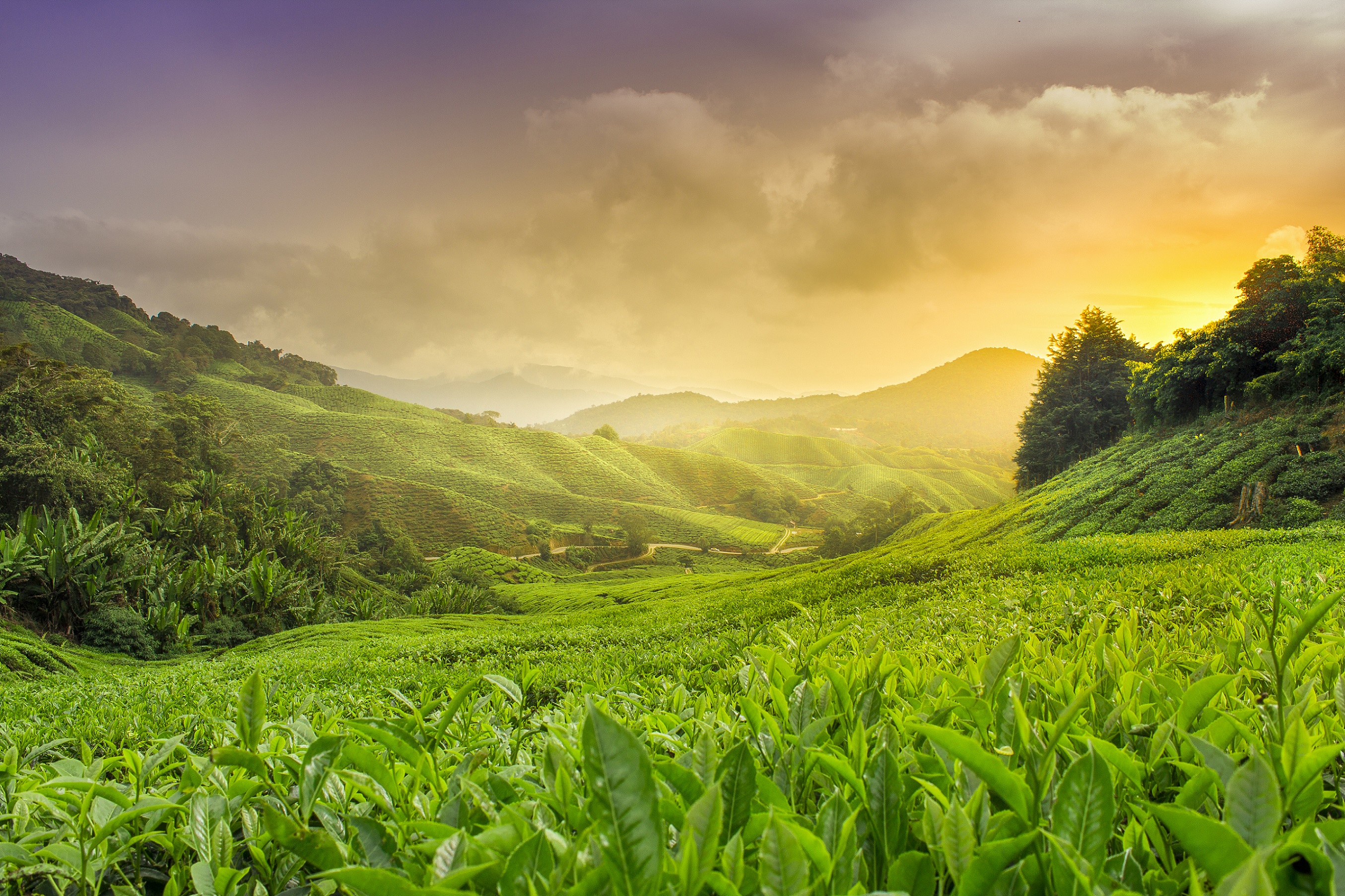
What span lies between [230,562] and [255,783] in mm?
25935

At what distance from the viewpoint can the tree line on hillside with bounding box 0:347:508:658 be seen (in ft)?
42.6

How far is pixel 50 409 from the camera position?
20.9m

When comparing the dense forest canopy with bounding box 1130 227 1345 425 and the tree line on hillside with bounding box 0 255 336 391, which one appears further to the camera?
the tree line on hillside with bounding box 0 255 336 391

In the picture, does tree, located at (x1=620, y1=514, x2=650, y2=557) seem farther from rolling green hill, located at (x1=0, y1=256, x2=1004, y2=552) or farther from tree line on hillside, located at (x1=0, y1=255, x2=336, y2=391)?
tree line on hillside, located at (x1=0, y1=255, x2=336, y2=391)

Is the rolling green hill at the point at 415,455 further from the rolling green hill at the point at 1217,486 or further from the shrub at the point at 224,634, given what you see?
the rolling green hill at the point at 1217,486

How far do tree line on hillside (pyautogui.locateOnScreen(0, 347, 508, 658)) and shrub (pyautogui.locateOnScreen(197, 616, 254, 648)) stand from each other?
4cm

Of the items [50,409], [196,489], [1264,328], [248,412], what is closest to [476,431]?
[248,412]

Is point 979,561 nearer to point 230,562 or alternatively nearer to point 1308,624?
point 1308,624

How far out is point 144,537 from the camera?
19016 millimetres

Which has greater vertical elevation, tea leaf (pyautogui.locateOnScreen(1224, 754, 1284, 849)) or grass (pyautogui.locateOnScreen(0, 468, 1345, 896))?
tea leaf (pyautogui.locateOnScreen(1224, 754, 1284, 849))

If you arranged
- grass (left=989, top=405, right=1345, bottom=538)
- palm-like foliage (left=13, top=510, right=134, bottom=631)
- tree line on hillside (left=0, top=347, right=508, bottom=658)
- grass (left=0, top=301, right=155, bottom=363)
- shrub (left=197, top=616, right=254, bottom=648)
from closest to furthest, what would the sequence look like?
1. grass (left=989, top=405, right=1345, bottom=538)
2. palm-like foliage (left=13, top=510, right=134, bottom=631)
3. tree line on hillside (left=0, top=347, right=508, bottom=658)
4. shrub (left=197, top=616, right=254, bottom=648)
5. grass (left=0, top=301, right=155, bottom=363)

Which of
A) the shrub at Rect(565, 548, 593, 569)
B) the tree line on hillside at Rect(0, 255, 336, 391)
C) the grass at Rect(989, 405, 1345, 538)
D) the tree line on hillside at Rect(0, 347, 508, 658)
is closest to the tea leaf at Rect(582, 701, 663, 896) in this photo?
the grass at Rect(989, 405, 1345, 538)

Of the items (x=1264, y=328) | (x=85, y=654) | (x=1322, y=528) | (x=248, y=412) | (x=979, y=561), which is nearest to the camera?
(x=1322, y=528)

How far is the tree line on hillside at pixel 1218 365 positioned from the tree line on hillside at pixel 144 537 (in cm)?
2962
